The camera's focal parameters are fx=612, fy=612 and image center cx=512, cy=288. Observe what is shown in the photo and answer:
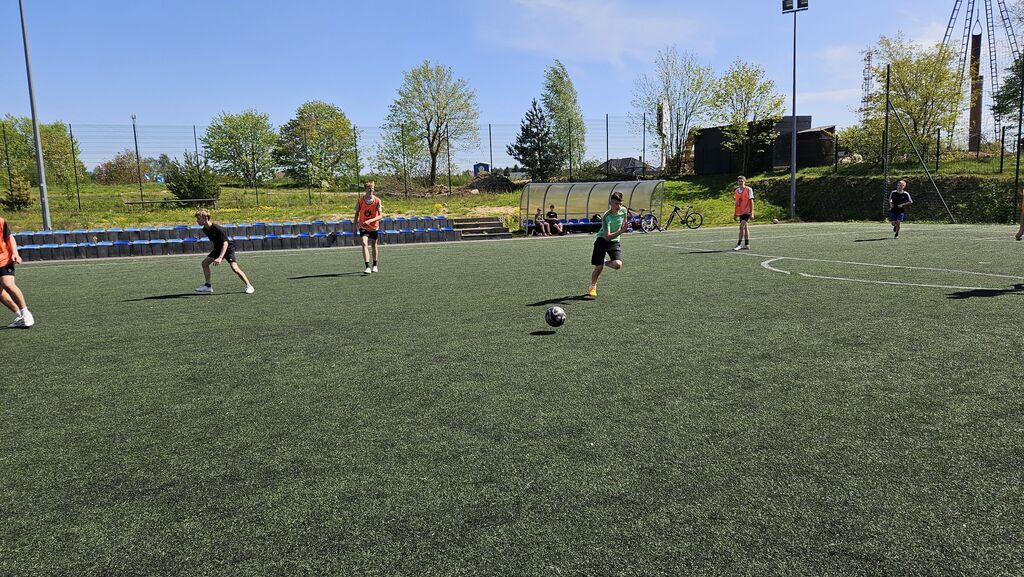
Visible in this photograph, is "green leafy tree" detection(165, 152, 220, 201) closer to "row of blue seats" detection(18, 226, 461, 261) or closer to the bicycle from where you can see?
"row of blue seats" detection(18, 226, 461, 261)

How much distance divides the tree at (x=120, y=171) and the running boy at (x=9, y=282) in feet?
100

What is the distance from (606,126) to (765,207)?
1236 cm

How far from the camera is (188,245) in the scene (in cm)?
2245

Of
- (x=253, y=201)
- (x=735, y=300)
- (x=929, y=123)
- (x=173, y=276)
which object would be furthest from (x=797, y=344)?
(x=929, y=123)

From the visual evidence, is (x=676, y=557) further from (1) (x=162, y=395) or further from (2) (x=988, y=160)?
(2) (x=988, y=160)

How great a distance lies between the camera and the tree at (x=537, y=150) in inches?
1879

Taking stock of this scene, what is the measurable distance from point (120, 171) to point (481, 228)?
2758cm

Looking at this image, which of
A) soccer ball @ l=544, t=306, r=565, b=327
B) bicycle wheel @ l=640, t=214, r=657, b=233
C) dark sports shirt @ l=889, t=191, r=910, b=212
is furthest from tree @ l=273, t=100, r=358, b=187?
soccer ball @ l=544, t=306, r=565, b=327

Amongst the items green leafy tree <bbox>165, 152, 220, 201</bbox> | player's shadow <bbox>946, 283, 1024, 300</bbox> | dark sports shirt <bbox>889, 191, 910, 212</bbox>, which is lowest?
player's shadow <bbox>946, 283, 1024, 300</bbox>

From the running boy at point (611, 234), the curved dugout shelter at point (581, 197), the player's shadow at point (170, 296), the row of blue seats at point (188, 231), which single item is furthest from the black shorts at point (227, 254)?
the curved dugout shelter at point (581, 197)

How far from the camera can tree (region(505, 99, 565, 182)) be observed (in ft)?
157

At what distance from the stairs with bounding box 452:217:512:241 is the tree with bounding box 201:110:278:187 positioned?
114 feet

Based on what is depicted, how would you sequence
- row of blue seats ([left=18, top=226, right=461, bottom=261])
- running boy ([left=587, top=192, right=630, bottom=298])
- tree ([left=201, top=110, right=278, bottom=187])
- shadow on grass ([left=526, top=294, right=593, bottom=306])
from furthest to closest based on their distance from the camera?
tree ([left=201, top=110, right=278, bottom=187]), row of blue seats ([left=18, top=226, right=461, bottom=261]), running boy ([left=587, top=192, right=630, bottom=298]), shadow on grass ([left=526, top=294, right=593, bottom=306])

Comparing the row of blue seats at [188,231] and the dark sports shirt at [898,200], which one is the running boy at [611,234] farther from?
the row of blue seats at [188,231]
